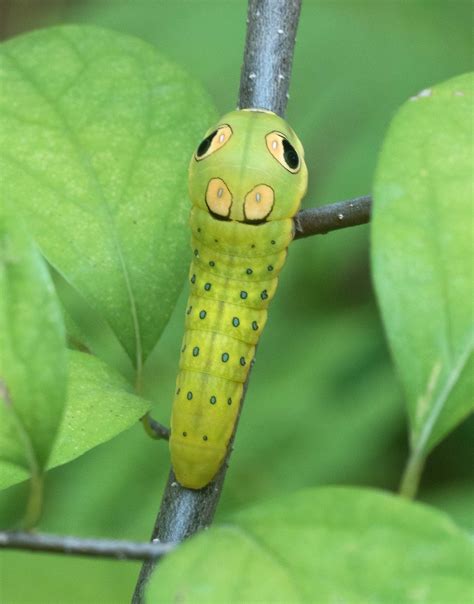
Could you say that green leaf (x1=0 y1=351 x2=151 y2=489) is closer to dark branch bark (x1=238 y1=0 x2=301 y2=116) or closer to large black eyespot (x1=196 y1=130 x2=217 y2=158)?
large black eyespot (x1=196 y1=130 x2=217 y2=158)

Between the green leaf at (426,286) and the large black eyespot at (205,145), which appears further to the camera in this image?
the large black eyespot at (205,145)

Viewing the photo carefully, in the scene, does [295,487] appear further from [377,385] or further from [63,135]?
[63,135]

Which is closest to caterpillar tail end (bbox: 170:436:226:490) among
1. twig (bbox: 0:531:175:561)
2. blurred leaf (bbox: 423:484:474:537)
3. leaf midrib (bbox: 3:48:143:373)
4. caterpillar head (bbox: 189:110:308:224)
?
leaf midrib (bbox: 3:48:143:373)

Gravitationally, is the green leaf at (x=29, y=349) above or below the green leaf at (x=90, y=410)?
above

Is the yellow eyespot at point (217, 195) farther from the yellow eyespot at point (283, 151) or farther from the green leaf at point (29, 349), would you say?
the green leaf at point (29, 349)

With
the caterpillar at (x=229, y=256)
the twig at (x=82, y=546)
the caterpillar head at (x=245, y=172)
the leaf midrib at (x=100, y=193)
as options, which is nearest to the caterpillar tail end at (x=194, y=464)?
the caterpillar at (x=229, y=256)
